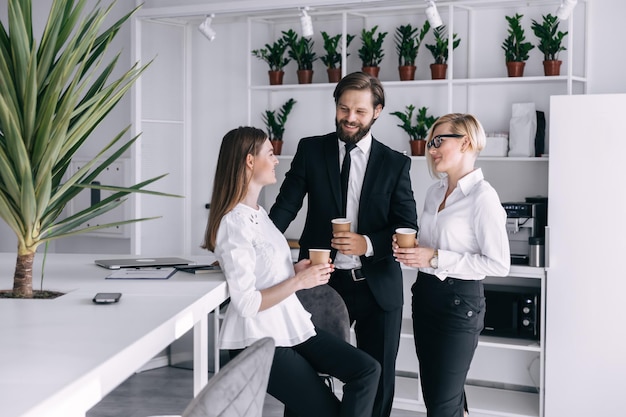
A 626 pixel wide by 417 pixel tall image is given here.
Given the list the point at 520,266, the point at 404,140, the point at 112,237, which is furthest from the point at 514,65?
the point at 112,237

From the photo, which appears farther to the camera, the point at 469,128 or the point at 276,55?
the point at 276,55

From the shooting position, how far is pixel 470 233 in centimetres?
270

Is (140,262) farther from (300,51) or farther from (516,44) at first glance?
(516,44)

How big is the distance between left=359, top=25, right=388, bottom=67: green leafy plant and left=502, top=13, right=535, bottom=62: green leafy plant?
0.77m

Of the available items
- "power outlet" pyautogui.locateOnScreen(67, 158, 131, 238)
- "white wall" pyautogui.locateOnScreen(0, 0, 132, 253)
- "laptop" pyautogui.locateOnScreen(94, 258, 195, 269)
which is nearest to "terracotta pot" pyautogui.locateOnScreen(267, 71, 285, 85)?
"white wall" pyautogui.locateOnScreen(0, 0, 132, 253)

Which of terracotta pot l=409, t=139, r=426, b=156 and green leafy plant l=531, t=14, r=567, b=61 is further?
terracotta pot l=409, t=139, r=426, b=156

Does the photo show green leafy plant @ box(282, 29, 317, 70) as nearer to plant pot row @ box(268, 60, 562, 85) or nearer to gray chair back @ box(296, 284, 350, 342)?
plant pot row @ box(268, 60, 562, 85)

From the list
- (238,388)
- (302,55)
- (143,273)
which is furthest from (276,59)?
(238,388)

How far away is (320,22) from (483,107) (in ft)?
4.17

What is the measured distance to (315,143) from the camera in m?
3.00

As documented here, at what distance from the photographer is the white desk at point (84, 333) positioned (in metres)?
1.22

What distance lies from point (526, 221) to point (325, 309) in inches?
76.9

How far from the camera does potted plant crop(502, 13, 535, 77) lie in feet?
14.2

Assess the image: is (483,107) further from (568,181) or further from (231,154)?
(231,154)
